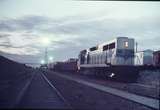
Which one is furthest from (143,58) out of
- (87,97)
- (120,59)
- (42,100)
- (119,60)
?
(42,100)

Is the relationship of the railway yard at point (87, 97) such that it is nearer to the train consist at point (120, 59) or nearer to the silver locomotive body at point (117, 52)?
the train consist at point (120, 59)

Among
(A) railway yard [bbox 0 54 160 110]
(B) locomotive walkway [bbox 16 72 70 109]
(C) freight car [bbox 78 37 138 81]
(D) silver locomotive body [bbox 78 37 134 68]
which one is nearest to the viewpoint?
(B) locomotive walkway [bbox 16 72 70 109]

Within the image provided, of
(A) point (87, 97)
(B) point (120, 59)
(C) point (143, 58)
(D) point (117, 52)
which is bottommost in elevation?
(A) point (87, 97)

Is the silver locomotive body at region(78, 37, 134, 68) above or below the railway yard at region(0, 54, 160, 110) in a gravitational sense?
above

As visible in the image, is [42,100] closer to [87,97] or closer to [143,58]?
[87,97]

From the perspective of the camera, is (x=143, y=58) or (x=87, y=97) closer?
(x=87, y=97)

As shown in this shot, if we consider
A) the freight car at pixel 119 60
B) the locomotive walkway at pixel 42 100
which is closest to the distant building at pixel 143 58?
the freight car at pixel 119 60

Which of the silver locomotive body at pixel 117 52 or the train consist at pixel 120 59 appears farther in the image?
the silver locomotive body at pixel 117 52

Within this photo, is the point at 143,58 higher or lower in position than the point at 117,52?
lower

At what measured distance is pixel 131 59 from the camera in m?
36.2

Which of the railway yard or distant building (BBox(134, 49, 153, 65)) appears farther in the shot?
distant building (BBox(134, 49, 153, 65))

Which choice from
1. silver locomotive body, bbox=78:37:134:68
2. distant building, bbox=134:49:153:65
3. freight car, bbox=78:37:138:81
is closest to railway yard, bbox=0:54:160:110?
distant building, bbox=134:49:153:65

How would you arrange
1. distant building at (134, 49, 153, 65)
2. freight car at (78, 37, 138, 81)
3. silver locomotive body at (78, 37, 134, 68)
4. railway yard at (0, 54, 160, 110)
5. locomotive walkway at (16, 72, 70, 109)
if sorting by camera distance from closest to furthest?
locomotive walkway at (16, 72, 70, 109) < railway yard at (0, 54, 160, 110) < freight car at (78, 37, 138, 81) < silver locomotive body at (78, 37, 134, 68) < distant building at (134, 49, 153, 65)

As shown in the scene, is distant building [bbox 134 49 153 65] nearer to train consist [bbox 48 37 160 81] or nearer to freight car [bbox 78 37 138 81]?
train consist [bbox 48 37 160 81]
